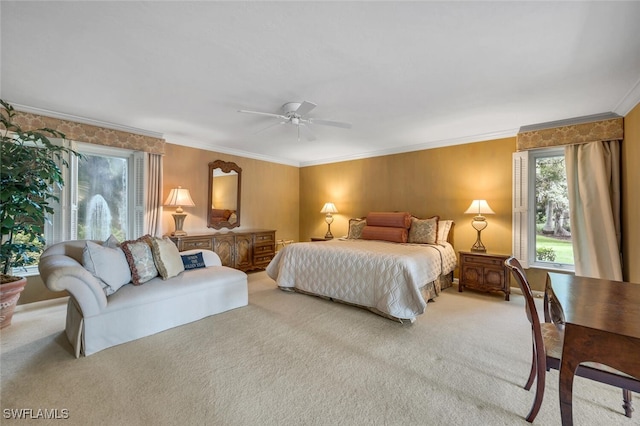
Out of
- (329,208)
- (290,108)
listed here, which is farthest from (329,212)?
(290,108)

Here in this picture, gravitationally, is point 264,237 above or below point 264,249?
above

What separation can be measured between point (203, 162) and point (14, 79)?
2.60 m

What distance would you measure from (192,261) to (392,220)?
3170 mm

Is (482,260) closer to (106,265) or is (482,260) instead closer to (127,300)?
(127,300)

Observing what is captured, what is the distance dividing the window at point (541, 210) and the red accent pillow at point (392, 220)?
1520 mm

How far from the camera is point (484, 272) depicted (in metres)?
3.91

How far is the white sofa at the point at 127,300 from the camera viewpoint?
2.25 meters

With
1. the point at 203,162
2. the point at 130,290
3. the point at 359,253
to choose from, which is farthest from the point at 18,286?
the point at 359,253

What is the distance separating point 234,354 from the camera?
2.31 metres

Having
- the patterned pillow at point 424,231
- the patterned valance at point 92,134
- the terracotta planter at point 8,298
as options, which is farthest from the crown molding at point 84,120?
the patterned pillow at point 424,231

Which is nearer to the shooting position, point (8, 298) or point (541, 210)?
point (8, 298)

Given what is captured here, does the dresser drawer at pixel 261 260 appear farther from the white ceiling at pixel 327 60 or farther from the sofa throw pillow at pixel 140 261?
the white ceiling at pixel 327 60

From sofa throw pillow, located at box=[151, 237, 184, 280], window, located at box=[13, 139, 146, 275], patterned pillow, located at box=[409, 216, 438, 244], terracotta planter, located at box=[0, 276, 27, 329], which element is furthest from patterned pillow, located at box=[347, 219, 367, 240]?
terracotta planter, located at box=[0, 276, 27, 329]

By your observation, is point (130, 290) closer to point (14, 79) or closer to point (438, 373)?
point (14, 79)
